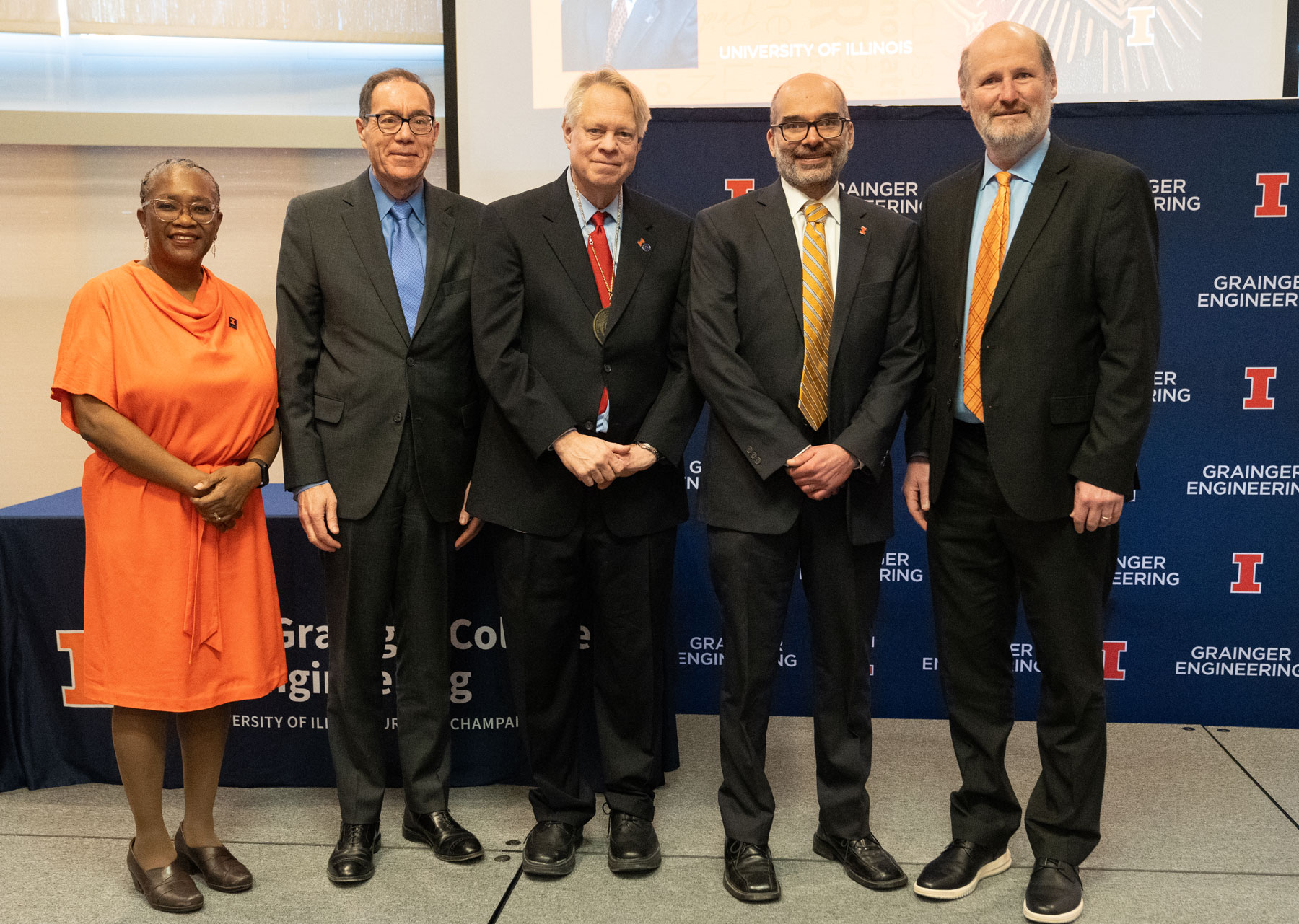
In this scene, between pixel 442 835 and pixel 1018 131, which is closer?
pixel 1018 131

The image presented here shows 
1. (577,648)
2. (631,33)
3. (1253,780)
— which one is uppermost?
(631,33)

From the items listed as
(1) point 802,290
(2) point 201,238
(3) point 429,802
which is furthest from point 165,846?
(1) point 802,290

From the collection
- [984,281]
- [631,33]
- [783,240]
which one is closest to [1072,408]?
[984,281]

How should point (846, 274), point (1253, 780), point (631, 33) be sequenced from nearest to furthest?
point (846, 274)
point (1253, 780)
point (631, 33)

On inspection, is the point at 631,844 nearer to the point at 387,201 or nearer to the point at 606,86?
the point at 387,201

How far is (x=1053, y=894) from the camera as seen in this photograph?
230 centimetres

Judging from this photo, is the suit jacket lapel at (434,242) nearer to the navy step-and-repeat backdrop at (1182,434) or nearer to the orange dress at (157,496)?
the orange dress at (157,496)

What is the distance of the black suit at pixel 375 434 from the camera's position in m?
2.47

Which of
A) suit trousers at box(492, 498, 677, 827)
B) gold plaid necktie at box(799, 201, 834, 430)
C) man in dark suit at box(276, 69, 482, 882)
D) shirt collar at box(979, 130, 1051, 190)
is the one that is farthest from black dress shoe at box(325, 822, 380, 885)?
shirt collar at box(979, 130, 1051, 190)

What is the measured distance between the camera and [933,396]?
7.98ft

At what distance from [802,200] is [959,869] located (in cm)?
159

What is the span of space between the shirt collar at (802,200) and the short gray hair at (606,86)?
0.36 meters

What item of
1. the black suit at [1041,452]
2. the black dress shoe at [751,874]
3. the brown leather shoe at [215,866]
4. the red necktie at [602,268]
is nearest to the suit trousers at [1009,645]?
the black suit at [1041,452]

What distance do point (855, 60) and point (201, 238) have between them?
8.57 feet
